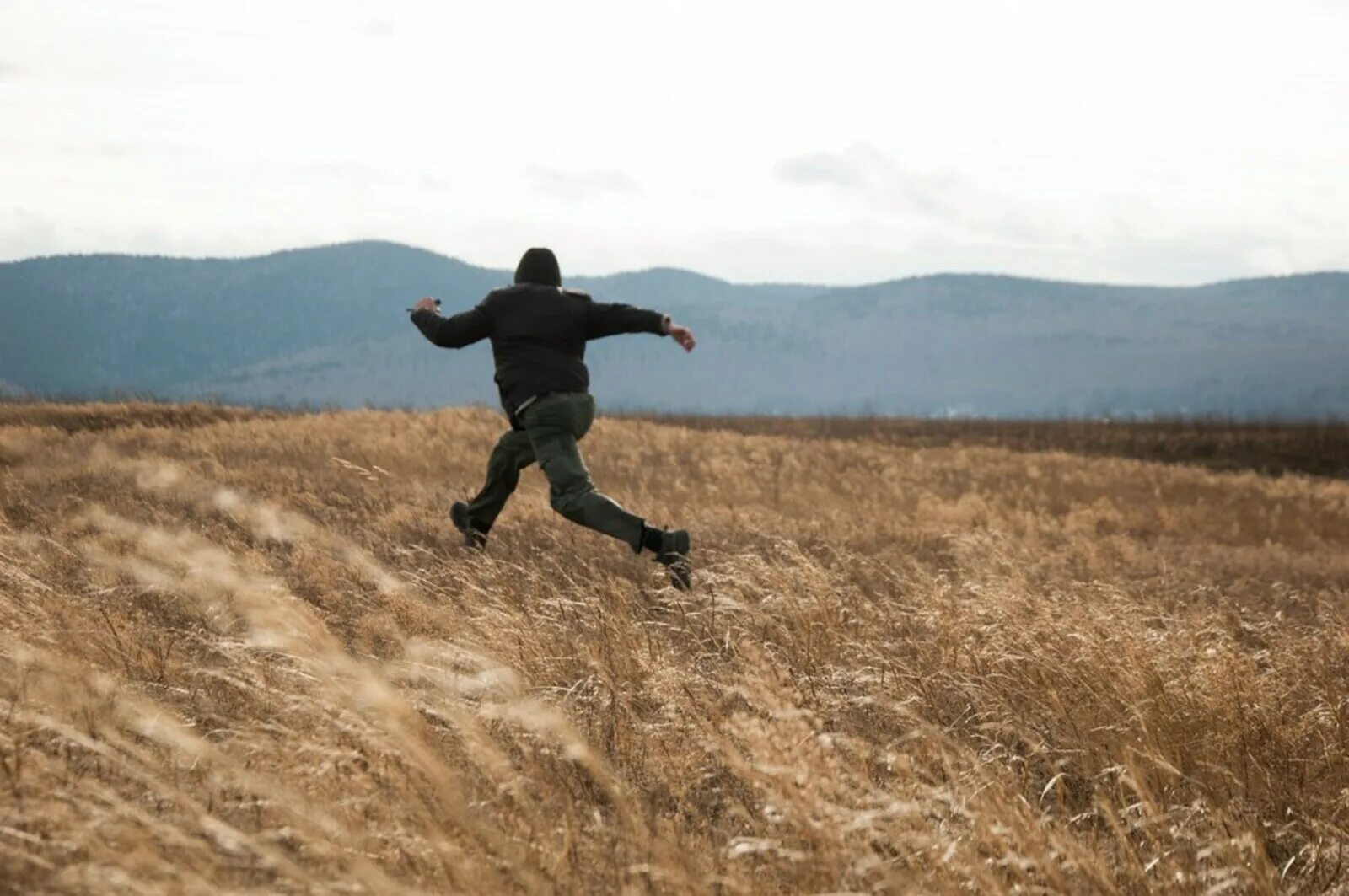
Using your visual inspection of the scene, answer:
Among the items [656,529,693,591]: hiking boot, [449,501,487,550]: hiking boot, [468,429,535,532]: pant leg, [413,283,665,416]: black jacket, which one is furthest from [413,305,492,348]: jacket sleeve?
[656,529,693,591]: hiking boot

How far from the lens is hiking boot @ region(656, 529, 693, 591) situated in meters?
7.48

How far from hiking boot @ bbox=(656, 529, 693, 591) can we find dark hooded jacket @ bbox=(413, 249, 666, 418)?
1301 millimetres

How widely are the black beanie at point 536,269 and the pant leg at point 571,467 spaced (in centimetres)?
87

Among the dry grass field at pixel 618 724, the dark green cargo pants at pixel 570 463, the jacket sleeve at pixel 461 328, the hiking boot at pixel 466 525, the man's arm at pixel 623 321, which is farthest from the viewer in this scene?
the hiking boot at pixel 466 525

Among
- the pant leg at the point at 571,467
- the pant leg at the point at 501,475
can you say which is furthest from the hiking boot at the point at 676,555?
the pant leg at the point at 501,475

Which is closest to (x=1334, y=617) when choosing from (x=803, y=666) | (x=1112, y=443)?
(x=803, y=666)

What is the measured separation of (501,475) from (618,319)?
152 centimetres

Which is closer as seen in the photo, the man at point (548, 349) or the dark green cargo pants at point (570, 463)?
the dark green cargo pants at point (570, 463)

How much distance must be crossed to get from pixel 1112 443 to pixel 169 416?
35423 mm

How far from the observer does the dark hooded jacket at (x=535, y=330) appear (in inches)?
322

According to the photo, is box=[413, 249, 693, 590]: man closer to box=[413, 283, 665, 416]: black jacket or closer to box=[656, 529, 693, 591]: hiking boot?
box=[413, 283, 665, 416]: black jacket

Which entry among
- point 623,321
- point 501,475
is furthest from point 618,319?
point 501,475

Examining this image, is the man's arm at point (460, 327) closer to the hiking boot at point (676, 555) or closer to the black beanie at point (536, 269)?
the black beanie at point (536, 269)

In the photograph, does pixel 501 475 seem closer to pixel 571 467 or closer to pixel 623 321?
pixel 571 467
